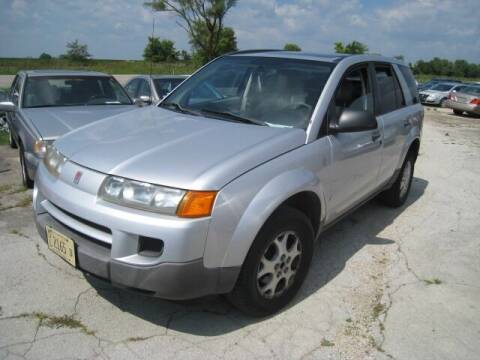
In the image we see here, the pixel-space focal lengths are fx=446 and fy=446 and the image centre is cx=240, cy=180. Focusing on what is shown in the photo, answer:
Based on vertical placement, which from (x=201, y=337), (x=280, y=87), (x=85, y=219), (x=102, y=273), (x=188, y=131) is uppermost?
(x=280, y=87)

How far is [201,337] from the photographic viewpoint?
9.22ft

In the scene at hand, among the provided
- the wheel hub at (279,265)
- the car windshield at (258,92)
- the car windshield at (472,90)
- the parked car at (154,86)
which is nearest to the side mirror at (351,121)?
the car windshield at (258,92)

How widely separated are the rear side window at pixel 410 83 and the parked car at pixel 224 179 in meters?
1.18

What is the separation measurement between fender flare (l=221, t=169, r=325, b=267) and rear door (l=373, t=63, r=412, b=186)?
1786 mm

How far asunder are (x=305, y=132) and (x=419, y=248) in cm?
207

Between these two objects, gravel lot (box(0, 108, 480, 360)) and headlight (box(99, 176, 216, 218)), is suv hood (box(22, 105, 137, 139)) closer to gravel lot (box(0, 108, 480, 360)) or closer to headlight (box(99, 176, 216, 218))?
gravel lot (box(0, 108, 480, 360))

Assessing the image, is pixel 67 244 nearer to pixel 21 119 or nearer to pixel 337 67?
pixel 337 67

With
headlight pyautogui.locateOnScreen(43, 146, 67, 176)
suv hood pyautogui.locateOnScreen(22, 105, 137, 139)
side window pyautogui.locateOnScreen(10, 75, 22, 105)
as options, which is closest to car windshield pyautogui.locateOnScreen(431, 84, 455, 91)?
suv hood pyautogui.locateOnScreen(22, 105, 137, 139)

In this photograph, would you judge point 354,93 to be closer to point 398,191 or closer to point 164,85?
point 398,191

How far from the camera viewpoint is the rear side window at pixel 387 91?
14.3ft

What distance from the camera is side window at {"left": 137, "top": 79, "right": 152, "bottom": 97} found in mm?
8312

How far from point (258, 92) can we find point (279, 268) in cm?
143

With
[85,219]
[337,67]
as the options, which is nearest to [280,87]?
[337,67]

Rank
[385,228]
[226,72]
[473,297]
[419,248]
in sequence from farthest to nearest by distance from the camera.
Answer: [385,228] < [419,248] < [226,72] < [473,297]
